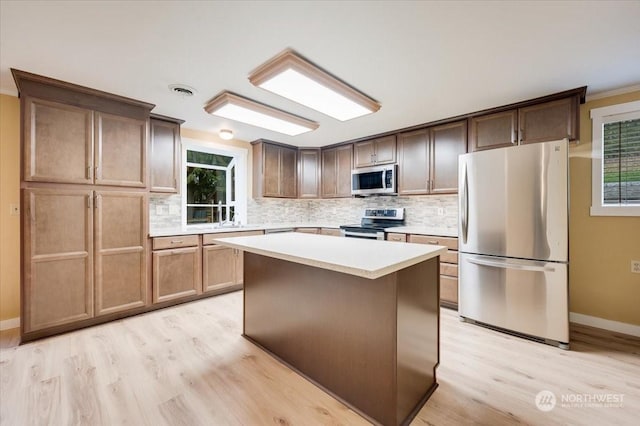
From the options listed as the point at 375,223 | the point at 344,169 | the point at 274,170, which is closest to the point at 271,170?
the point at 274,170

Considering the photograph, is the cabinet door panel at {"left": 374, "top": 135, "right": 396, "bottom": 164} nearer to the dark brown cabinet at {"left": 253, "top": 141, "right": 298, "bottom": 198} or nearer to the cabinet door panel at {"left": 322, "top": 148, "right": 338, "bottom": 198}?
the cabinet door panel at {"left": 322, "top": 148, "right": 338, "bottom": 198}

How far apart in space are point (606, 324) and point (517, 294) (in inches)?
42.1

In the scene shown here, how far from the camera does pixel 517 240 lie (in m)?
2.57

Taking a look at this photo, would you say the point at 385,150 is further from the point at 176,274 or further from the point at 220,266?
the point at 176,274

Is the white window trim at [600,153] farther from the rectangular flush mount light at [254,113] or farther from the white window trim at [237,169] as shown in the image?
the white window trim at [237,169]

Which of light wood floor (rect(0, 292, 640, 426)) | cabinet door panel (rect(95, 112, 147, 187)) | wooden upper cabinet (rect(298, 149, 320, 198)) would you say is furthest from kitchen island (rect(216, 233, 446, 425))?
wooden upper cabinet (rect(298, 149, 320, 198))

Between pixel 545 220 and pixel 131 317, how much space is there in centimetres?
420

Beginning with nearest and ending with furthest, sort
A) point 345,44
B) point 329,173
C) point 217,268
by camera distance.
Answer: point 345,44
point 217,268
point 329,173

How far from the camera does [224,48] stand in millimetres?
1949

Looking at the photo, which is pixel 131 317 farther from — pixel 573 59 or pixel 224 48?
pixel 573 59

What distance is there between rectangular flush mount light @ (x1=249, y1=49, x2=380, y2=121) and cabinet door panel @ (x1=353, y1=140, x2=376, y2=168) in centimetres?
152

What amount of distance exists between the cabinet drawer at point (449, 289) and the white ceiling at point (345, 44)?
198 centimetres

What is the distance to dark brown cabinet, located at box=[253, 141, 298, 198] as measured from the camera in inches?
179

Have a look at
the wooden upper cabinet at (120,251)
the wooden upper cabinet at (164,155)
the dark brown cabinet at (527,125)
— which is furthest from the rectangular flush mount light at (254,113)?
the dark brown cabinet at (527,125)
